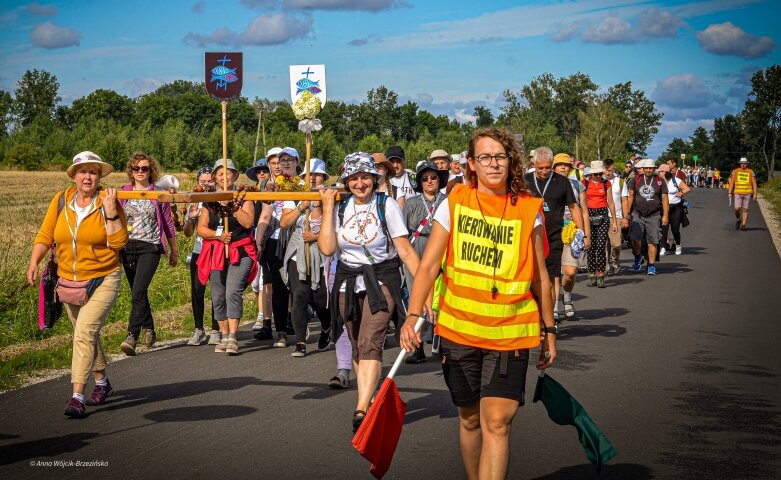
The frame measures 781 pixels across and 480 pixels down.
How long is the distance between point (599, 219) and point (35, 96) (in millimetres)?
105878

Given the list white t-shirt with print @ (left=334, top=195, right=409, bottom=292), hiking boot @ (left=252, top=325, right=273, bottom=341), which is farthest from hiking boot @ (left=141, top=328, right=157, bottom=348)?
white t-shirt with print @ (left=334, top=195, right=409, bottom=292)

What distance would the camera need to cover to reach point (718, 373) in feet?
29.6

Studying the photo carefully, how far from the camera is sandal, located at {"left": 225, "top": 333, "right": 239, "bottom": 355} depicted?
10.0 m

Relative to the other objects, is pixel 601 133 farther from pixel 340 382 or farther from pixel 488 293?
pixel 488 293

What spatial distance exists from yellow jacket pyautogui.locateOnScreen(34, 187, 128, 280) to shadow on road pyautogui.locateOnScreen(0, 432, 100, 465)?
1.35 m

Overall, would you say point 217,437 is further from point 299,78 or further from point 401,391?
point 299,78

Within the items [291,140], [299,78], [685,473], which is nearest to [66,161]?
[291,140]

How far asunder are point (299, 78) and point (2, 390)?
3677 mm

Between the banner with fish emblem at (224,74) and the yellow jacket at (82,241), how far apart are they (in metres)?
1.39

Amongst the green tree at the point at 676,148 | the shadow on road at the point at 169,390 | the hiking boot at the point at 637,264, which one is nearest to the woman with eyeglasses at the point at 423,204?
the shadow on road at the point at 169,390

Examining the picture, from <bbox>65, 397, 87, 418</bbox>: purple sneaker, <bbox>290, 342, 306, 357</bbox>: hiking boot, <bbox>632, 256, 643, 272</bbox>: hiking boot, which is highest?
<bbox>65, 397, 87, 418</bbox>: purple sneaker

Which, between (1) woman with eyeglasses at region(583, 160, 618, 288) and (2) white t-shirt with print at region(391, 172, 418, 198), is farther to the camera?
(1) woman with eyeglasses at region(583, 160, 618, 288)

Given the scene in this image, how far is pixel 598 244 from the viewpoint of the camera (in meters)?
16.4

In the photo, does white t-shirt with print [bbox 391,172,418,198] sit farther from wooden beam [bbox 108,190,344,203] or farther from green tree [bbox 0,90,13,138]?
green tree [bbox 0,90,13,138]
